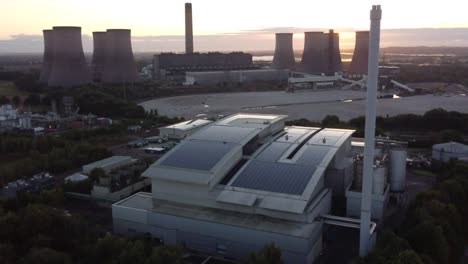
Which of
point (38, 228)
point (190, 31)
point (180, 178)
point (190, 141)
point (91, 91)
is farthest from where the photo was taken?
point (190, 31)

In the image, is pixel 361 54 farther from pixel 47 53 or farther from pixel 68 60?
pixel 47 53

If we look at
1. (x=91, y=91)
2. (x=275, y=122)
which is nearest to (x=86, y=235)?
(x=275, y=122)

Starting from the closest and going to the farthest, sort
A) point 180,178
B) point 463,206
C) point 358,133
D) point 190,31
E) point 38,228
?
point 38,228 < point 180,178 < point 463,206 < point 358,133 < point 190,31

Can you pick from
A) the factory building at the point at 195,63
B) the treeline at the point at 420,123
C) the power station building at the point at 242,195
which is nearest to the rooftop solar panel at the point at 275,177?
the power station building at the point at 242,195

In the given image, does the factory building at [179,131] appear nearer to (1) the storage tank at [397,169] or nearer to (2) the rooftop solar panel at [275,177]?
(2) the rooftop solar panel at [275,177]

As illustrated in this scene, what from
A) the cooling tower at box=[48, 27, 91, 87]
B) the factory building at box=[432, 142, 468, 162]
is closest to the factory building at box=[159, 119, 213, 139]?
the factory building at box=[432, 142, 468, 162]

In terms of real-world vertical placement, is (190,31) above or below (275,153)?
above

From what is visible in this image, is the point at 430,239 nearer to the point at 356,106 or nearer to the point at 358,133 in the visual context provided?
the point at 358,133
